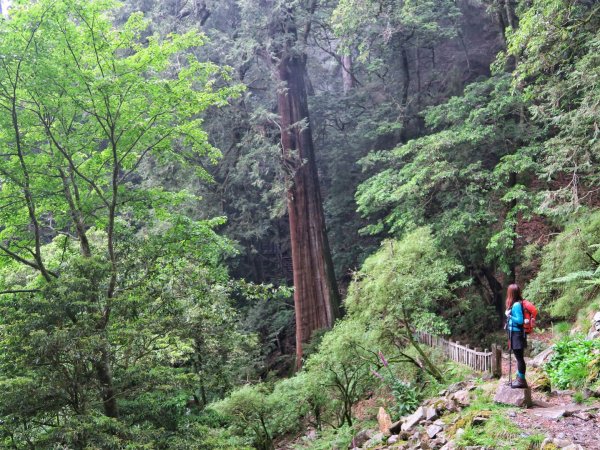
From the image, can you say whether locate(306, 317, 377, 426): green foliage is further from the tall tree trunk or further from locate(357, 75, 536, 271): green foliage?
the tall tree trunk

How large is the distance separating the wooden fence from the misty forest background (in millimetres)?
550

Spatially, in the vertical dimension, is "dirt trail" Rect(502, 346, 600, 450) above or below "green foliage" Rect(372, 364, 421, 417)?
above

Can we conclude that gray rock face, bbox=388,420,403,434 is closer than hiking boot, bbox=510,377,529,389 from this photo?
No

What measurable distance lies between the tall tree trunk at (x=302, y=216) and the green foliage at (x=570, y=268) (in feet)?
21.8

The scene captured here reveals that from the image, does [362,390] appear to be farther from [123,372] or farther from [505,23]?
[505,23]

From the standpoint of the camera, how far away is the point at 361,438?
327 inches

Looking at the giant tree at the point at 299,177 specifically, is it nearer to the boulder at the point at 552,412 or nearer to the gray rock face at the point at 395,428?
the gray rock face at the point at 395,428

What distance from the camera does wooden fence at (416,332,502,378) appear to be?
7227 mm

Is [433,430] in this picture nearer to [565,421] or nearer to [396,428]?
[396,428]

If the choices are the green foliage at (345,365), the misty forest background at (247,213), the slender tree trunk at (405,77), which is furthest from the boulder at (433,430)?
the slender tree trunk at (405,77)

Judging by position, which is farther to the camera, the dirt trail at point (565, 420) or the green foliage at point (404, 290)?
the green foliage at point (404, 290)

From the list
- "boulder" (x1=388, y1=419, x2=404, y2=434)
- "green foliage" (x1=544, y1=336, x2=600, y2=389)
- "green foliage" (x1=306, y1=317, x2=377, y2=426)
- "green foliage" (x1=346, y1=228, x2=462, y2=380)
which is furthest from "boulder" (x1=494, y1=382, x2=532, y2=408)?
"green foliage" (x1=306, y1=317, x2=377, y2=426)

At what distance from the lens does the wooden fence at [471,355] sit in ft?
23.7

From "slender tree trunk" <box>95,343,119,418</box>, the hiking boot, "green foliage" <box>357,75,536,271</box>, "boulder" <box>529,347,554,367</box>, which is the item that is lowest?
"boulder" <box>529,347,554,367</box>
